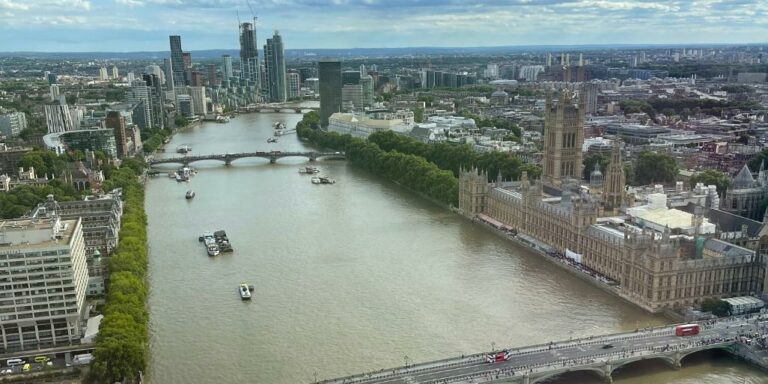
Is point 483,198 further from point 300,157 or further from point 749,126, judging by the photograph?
point 749,126

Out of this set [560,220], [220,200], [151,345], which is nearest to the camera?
[151,345]

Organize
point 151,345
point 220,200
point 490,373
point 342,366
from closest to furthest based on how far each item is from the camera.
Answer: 1. point 490,373
2. point 342,366
3. point 151,345
4. point 220,200

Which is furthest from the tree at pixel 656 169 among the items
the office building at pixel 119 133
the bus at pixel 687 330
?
the office building at pixel 119 133

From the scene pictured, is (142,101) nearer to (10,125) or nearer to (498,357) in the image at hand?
(10,125)

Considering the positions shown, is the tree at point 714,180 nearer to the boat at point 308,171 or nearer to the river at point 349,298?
the river at point 349,298

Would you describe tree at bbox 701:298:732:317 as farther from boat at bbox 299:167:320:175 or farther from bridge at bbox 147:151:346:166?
bridge at bbox 147:151:346:166

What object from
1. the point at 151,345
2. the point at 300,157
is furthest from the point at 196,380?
the point at 300,157

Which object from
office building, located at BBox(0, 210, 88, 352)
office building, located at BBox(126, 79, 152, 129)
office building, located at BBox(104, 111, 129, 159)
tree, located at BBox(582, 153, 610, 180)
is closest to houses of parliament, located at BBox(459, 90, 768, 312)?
tree, located at BBox(582, 153, 610, 180)
